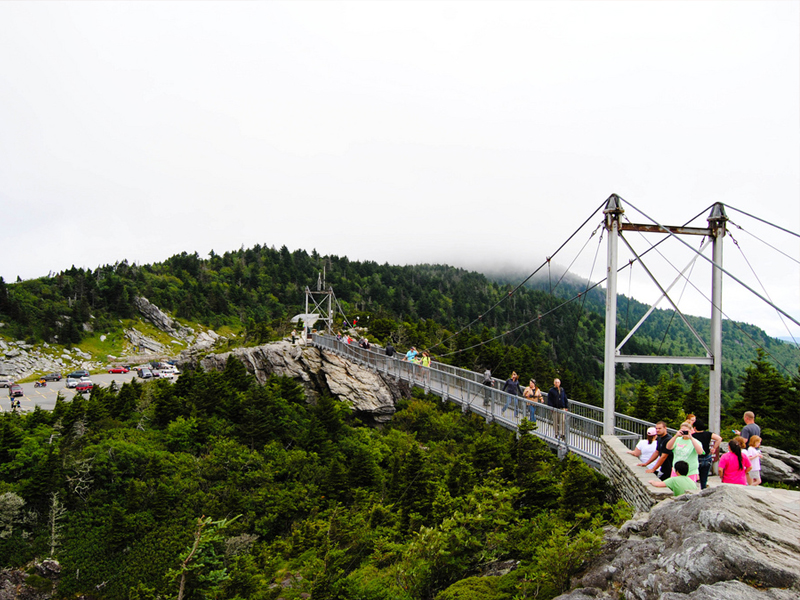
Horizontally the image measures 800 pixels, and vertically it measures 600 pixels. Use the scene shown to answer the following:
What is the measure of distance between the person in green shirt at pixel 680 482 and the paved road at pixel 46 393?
152 ft

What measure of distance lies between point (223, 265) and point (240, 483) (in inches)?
3941

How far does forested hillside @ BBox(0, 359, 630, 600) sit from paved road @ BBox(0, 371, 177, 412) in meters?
10.7

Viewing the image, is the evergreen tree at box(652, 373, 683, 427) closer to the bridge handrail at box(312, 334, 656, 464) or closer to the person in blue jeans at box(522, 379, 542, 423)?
the bridge handrail at box(312, 334, 656, 464)

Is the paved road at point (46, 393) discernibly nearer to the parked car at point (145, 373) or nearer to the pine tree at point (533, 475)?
the parked car at point (145, 373)

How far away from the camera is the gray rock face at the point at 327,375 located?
3259cm

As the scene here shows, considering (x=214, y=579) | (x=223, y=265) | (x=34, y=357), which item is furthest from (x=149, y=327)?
(x=214, y=579)

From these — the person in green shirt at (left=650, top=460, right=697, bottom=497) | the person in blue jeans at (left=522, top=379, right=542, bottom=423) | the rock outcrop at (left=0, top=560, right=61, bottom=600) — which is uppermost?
the person in green shirt at (left=650, top=460, right=697, bottom=497)

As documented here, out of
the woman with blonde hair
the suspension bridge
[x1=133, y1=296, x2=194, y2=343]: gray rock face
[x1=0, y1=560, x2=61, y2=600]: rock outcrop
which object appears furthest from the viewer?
[x1=133, y1=296, x2=194, y2=343]: gray rock face

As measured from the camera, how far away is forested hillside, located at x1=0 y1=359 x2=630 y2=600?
1044 cm

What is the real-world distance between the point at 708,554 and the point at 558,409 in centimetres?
655

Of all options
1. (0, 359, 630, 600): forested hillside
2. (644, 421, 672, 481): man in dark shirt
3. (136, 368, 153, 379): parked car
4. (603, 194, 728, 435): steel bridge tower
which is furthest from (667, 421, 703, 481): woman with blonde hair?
(136, 368, 153, 379): parked car

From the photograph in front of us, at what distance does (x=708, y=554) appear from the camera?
4.16 meters

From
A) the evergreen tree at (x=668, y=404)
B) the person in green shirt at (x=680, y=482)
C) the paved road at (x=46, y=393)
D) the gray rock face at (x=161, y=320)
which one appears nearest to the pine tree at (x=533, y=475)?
the person in green shirt at (x=680, y=482)

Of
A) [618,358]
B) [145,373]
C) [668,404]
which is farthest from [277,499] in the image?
[145,373]
